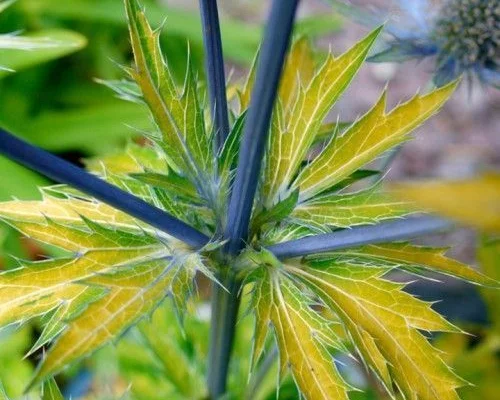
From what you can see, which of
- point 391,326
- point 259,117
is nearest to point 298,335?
point 391,326

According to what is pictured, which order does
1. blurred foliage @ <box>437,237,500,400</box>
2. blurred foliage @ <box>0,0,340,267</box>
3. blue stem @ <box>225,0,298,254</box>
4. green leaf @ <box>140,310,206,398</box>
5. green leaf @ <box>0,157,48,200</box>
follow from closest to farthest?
blue stem @ <box>225,0,298,254</box> < green leaf @ <box>140,310,206,398</box> < blurred foliage @ <box>437,237,500,400</box> < green leaf @ <box>0,157,48,200</box> < blurred foliage @ <box>0,0,340,267</box>

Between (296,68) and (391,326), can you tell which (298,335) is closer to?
(391,326)

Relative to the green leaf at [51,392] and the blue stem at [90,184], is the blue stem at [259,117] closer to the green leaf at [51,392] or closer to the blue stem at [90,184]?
the blue stem at [90,184]

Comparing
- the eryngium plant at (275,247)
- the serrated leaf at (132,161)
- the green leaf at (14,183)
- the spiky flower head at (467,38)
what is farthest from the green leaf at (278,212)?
the green leaf at (14,183)

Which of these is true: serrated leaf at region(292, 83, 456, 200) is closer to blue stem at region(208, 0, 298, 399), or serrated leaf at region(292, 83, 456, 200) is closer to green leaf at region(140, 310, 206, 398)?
blue stem at region(208, 0, 298, 399)

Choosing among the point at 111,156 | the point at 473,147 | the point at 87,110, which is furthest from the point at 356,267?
the point at 473,147

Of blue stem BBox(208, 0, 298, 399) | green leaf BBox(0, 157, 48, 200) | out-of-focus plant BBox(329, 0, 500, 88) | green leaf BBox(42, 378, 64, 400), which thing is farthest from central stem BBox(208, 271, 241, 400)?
green leaf BBox(0, 157, 48, 200)

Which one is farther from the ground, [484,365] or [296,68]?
[296,68]

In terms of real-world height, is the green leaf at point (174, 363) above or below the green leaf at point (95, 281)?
below
